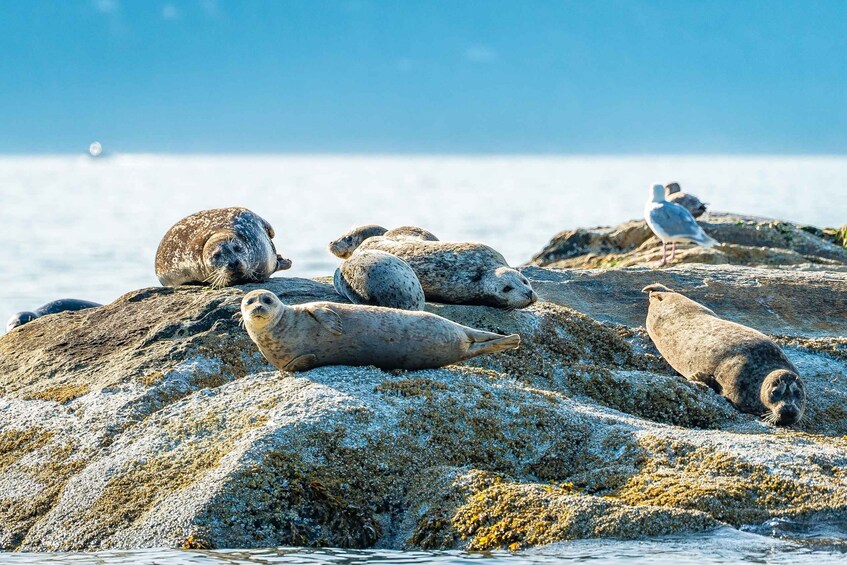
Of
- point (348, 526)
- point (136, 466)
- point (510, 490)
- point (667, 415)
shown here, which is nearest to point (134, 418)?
point (136, 466)

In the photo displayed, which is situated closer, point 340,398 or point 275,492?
point 275,492

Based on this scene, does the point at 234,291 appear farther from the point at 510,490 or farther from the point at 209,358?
the point at 510,490

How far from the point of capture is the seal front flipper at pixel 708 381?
7668 millimetres

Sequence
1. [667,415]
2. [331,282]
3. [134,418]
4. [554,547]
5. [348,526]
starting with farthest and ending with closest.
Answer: [331,282] → [667,415] → [134,418] → [348,526] → [554,547]

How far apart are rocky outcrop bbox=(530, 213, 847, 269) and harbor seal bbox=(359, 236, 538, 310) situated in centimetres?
520

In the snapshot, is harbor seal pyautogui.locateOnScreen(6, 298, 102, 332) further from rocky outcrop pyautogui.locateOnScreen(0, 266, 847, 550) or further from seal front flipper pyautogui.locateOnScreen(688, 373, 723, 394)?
seal front flipper pyautogui.locateOnScreen(688, 373, 723, 394)

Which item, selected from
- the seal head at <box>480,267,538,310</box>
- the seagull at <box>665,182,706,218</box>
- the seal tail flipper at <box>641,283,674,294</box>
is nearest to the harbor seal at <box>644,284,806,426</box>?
the seal tail flipper at <box>641,283,674,294</box>

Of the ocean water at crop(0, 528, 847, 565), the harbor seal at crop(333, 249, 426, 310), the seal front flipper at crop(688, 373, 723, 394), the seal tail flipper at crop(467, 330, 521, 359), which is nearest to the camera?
the ocean water at crop(0, 528, 847, 565)

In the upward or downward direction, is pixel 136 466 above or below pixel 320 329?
below

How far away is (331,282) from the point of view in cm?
988

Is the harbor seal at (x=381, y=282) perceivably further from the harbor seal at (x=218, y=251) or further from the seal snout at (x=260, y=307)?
the seal snout at (x=260, y=307)

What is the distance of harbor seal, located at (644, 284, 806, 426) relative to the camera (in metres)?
7.23

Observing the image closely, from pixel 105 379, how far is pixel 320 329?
1435 mm

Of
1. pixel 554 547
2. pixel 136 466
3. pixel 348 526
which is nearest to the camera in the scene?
pixel 554 547
